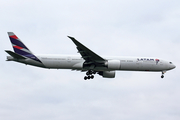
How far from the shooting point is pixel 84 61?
106 feet

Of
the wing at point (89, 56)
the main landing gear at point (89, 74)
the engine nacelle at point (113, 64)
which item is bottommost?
the main landing gear at point (89, 74)

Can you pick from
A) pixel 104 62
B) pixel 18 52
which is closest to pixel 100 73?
pixel 104 62

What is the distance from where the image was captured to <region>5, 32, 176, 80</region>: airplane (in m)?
31.1

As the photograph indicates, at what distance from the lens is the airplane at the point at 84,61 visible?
31.1m

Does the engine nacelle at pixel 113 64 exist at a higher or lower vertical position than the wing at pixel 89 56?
lower

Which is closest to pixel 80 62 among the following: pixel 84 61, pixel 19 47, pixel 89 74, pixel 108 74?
pixel 84 61

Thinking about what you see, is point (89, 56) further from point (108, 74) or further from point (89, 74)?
point (108, 74)

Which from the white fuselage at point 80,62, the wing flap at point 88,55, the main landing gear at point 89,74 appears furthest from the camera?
the main landing gear at point 89,74

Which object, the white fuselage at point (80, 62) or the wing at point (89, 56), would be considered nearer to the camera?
the wing at point (89, 56)

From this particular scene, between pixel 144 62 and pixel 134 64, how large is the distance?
1.38 m

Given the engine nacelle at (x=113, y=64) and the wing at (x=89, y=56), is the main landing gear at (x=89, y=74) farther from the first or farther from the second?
the engine nacelle at (x=113, y=64)

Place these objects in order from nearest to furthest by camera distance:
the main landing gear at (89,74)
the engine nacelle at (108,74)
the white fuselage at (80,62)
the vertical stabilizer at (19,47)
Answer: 1. the white fuselage at (80,62)
2. the vertical stabilizer at (19,47)
3. the main landing gear at (89,74)
4. the engine nacelle at (108,74)

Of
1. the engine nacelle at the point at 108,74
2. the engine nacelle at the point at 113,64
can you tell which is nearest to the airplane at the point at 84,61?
the engine nacelle at the point at 113,64

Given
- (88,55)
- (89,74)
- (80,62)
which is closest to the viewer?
(88,55)
